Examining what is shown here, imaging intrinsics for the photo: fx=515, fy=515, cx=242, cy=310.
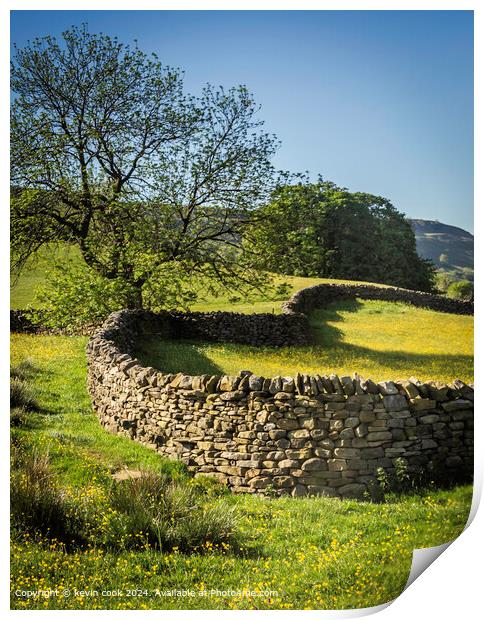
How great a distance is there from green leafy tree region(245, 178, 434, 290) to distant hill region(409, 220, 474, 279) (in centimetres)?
27

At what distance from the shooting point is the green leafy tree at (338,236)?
765 centimetres

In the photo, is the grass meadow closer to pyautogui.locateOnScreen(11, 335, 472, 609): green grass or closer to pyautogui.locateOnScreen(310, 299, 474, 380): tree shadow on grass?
pyautogui.locateOnScreen(11, 335, 472, 609): green grass

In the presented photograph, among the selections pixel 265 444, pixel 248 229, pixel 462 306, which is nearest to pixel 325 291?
pixel 248 229

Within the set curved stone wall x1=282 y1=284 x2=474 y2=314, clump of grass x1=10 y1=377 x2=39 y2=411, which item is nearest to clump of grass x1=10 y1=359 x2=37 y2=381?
clump of grass x1=10 y1=377 x2=39 y2=411

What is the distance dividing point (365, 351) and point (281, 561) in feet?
24.0

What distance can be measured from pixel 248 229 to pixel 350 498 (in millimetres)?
6688

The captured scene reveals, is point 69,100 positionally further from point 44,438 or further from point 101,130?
point 44,438

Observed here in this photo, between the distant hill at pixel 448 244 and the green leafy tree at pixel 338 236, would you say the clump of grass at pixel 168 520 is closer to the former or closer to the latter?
the distant hill at pixel 448 244

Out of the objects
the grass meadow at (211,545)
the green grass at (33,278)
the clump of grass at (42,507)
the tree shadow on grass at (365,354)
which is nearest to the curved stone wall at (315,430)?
the grass meadow at (211,545)

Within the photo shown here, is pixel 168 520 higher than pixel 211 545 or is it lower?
higher

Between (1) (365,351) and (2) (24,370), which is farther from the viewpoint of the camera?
(1) (365,351)

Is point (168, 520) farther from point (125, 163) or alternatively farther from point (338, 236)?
point (125, 163)

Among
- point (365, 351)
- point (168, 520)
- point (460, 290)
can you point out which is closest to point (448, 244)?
point (460, 290)

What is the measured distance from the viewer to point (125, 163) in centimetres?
909
